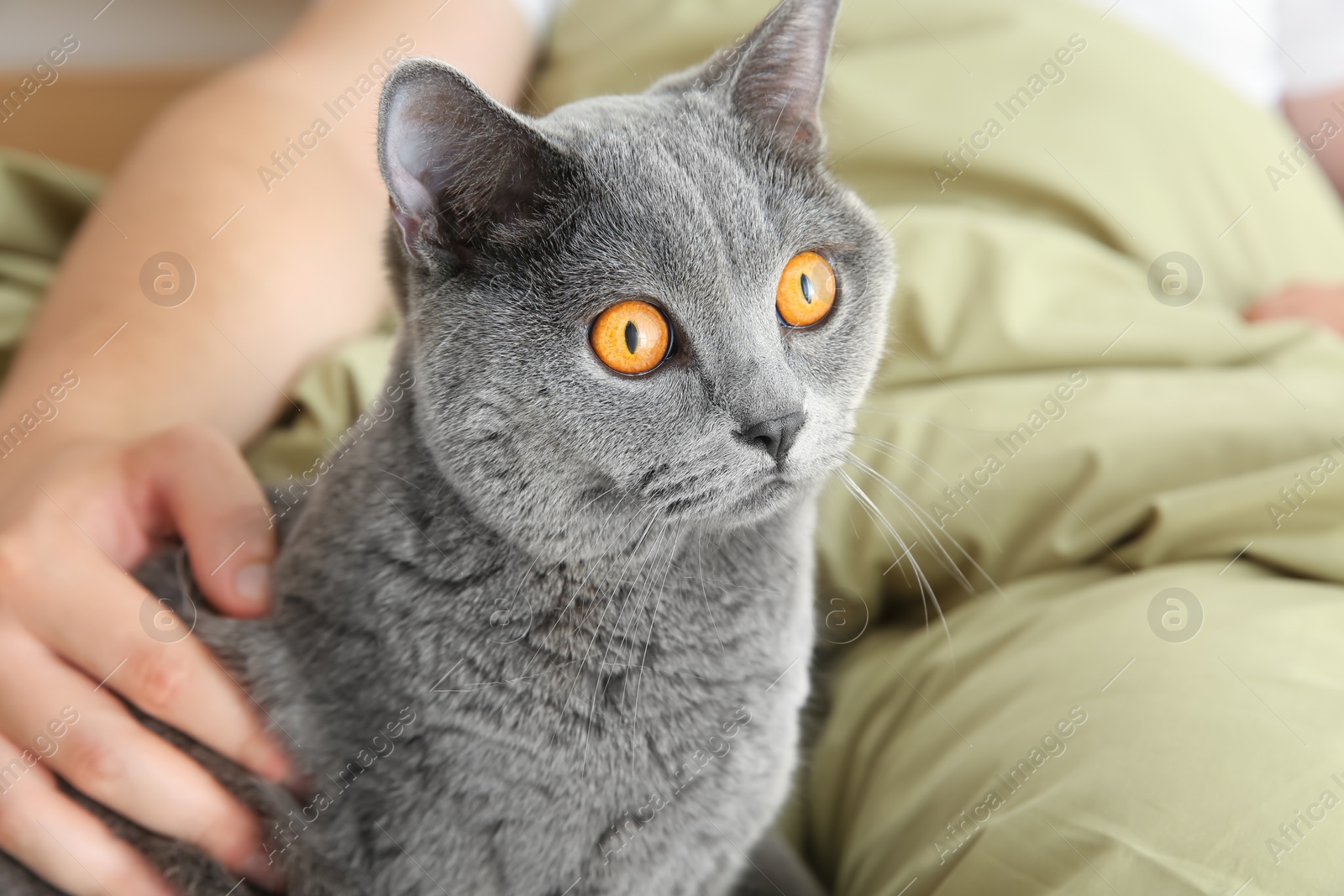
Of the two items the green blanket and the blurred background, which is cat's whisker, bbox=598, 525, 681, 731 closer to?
the green blanket

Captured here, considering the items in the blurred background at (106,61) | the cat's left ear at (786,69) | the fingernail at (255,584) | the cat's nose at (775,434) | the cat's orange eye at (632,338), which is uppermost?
the blurred background at (106,61)

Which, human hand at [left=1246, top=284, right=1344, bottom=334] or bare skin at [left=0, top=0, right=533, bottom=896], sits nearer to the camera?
bare skin at [left=0, top=0, right=533, bottom=896]

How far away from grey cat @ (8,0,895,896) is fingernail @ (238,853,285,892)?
24 mm

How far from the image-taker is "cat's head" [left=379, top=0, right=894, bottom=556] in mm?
694

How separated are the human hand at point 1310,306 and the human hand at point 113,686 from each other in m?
1.47

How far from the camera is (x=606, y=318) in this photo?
72 cm

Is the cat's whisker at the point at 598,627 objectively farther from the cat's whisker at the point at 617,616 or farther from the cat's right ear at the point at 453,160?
the cat's right ear at the point at 453,160

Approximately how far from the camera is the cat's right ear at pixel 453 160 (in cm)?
66

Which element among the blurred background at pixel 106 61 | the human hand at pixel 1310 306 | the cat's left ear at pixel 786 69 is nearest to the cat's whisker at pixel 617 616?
the cat's left ear at pixel 786 69

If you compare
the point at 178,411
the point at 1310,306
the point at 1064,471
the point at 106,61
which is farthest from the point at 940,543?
the point at 106,61

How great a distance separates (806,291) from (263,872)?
0.73 meters

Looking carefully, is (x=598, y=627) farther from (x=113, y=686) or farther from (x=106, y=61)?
(x=106, y=61)

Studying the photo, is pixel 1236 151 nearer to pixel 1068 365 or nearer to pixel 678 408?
pixel 1068 365

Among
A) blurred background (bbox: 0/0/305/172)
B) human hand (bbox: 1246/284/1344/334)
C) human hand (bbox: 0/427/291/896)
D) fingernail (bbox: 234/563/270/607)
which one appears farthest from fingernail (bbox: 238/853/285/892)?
blurred background (bbox: 0/0/305/172)
